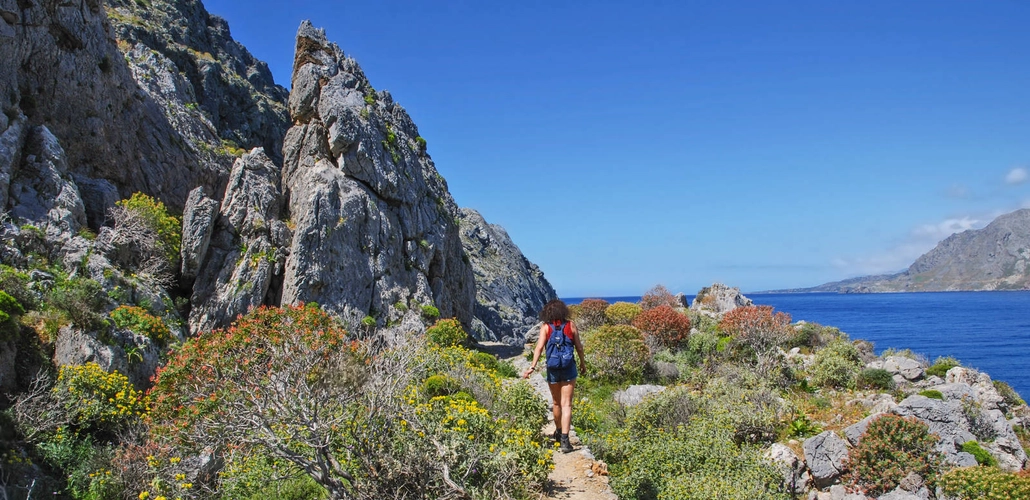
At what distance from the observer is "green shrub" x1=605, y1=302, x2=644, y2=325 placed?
90.6 ft

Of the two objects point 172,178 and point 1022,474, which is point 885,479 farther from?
point 172,178

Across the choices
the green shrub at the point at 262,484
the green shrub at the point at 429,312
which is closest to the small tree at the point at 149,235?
the green shrub at the point at 429,312

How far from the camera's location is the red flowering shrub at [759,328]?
1816 cm

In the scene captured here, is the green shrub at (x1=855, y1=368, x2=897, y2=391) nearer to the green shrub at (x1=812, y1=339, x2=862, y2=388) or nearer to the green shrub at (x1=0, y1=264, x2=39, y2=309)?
the green shrub at (x1=812, y1=339, x2=862, y2=388)

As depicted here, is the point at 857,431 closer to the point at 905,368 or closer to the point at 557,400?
the point at 557,400

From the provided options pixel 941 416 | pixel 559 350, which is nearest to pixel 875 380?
pixel 941 416

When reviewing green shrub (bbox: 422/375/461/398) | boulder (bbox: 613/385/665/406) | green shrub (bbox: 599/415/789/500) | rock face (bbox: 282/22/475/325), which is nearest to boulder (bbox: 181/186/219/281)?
rock face (bbox: 282/22/475/325)

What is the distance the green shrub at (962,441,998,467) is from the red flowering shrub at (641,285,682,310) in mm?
24897

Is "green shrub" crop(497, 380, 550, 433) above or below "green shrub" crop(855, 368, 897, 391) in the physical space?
above

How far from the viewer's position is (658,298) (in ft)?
123

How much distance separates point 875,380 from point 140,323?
846 inches

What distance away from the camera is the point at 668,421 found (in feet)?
37.3

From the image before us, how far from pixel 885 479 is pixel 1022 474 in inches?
79.1

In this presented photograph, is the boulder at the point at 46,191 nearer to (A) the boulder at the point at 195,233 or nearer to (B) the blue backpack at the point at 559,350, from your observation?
(A) the boulder at the point at 195,233
